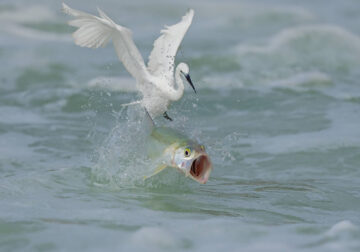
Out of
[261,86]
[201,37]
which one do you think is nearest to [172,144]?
[261,86]

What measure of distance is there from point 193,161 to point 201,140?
65.3 inches

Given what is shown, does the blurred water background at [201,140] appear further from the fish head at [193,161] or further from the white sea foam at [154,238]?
the fish head at [193,161]

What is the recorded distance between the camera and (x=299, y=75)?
35.2ft

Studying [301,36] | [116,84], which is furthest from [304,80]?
[301,36]

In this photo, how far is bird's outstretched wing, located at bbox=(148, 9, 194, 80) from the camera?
604cm

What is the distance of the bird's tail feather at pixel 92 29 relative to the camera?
563 cm

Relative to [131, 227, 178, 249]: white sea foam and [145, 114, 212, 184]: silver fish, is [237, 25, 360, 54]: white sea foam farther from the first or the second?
[131, 227, 178, 249]: white sea foam

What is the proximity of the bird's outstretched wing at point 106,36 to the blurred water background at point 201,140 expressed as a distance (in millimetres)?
543

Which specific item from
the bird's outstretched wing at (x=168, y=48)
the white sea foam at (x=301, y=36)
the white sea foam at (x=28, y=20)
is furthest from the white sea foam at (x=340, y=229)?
the white sea foam at (x=28, y=20)

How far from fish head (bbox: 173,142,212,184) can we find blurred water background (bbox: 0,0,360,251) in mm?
295

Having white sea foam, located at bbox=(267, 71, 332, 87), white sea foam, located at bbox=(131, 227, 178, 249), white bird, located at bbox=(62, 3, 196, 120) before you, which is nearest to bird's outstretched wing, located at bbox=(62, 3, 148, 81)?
white bird, located at bbox=(62, 3, 196, 120)

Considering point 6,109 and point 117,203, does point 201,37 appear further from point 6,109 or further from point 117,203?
point 117,203

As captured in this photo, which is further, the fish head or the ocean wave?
the ocean wave

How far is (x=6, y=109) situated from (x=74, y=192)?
375 cm
